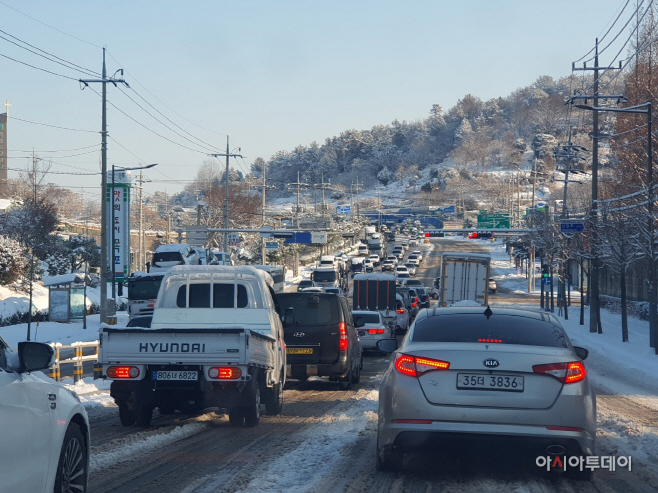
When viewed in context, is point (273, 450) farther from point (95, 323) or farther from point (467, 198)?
point (467, 198)

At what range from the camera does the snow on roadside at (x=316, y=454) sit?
6477mm

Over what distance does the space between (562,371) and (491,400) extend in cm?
66

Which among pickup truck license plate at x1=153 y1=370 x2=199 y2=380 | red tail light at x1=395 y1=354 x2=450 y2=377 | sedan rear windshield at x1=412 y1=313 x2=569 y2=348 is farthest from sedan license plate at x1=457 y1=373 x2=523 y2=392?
pickup truck license plate at x1=153 y1=370 x2=199 y2=380

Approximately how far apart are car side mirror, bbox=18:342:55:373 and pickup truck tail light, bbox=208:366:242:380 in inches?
188

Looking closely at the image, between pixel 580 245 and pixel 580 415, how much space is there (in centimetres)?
4021

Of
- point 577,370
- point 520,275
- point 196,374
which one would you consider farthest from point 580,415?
point 520,275

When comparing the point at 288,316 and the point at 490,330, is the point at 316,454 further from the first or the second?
the point at 288,316

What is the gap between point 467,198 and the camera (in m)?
176

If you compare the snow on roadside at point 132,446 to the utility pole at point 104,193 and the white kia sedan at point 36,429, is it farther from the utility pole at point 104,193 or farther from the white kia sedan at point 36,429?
the utility pole at point 104,193

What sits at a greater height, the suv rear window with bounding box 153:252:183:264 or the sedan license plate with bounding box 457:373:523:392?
the suv rear window with bounding box 153:252:183:264

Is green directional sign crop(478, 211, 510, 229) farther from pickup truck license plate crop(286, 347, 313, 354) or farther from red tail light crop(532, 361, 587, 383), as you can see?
red tail light crop(532, 361, 587, 383)

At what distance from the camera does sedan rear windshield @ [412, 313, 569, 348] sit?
705cm

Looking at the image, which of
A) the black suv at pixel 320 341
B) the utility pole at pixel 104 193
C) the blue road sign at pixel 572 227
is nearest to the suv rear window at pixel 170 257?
the utility pole at pixel 104 193

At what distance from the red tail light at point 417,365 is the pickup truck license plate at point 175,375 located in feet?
11.7
